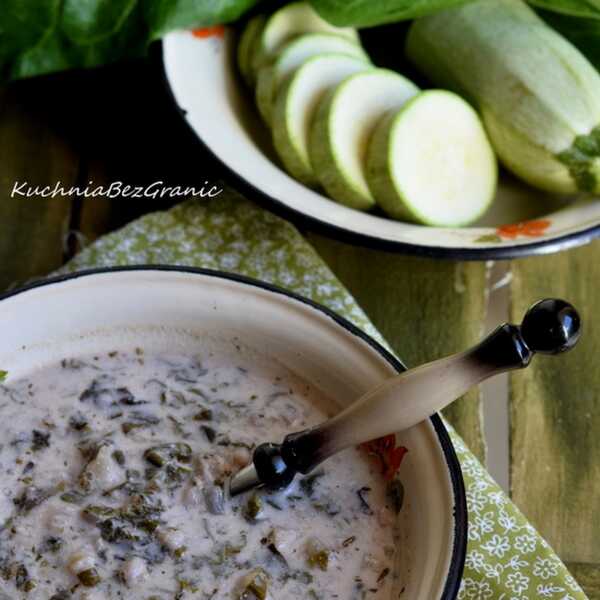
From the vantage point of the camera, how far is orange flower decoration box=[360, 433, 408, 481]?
42.9 inches

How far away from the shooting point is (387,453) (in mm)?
1107

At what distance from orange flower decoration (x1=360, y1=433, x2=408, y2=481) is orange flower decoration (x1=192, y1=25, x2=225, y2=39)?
2.61 ft

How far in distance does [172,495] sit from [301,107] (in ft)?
2.17

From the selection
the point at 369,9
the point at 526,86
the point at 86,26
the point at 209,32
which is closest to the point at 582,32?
the point at 526,86

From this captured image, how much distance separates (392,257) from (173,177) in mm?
373

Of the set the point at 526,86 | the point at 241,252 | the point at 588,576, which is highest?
the point at 526,86

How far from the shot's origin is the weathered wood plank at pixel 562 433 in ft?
4.18

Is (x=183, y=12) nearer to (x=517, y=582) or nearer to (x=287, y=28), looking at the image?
(x=287, y=28)

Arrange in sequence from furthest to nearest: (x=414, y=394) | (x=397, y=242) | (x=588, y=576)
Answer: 1. (x=397, y=242)
2. (x=588, y=576)
3. (x=414, y=394)

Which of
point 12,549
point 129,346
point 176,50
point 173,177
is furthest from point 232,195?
point 12,549

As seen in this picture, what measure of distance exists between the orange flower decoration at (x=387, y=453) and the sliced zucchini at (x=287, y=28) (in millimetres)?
711

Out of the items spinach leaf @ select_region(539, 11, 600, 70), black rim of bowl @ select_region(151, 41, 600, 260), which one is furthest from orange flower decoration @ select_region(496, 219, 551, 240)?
spinach leaf @ select_region(539, 11, 600, 70)

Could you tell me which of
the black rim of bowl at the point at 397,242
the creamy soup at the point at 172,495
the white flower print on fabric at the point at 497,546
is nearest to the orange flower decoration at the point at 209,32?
the black rim of bowl at the point at 397,242

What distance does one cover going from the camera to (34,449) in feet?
3.59
